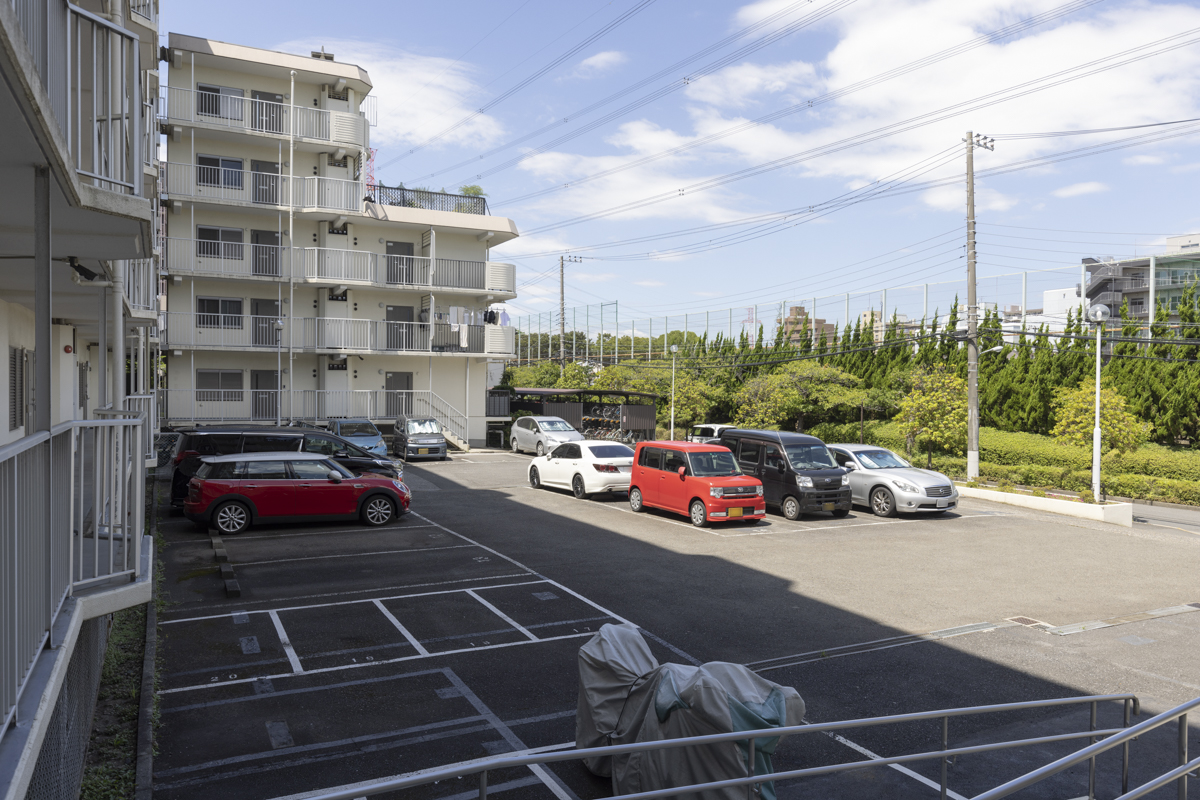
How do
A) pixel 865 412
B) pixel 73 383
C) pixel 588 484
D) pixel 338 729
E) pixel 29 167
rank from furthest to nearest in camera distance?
pixel 865 412 → pixel 588 484 → pixel 73 383 → pixel 338 729 → pixel 29 167

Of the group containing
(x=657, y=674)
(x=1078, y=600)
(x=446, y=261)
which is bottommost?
(x=1078, y=600)

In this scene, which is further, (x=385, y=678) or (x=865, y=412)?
(x=865, y=412)

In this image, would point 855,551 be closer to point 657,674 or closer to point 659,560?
point 659,560

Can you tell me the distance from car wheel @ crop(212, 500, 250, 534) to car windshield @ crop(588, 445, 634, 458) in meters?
9.03

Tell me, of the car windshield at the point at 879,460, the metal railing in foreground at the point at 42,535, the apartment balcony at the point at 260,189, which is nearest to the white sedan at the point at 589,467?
the car windshield at the point at 879,460

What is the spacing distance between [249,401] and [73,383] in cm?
1550

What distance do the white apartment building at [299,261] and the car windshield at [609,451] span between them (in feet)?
50.0

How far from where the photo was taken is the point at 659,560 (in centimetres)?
1463

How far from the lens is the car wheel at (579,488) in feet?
72.6

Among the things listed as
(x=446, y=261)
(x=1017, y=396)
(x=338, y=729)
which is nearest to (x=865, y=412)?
(x=1017, y=396)

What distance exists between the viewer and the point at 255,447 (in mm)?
19281

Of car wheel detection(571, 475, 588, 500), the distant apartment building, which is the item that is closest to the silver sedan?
car wheel detection(571, 475, 588, 500)

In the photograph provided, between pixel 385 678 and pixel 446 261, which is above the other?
pixel 446 261

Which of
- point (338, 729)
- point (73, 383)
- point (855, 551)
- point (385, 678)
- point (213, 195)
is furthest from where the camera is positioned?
point (213, 195)
